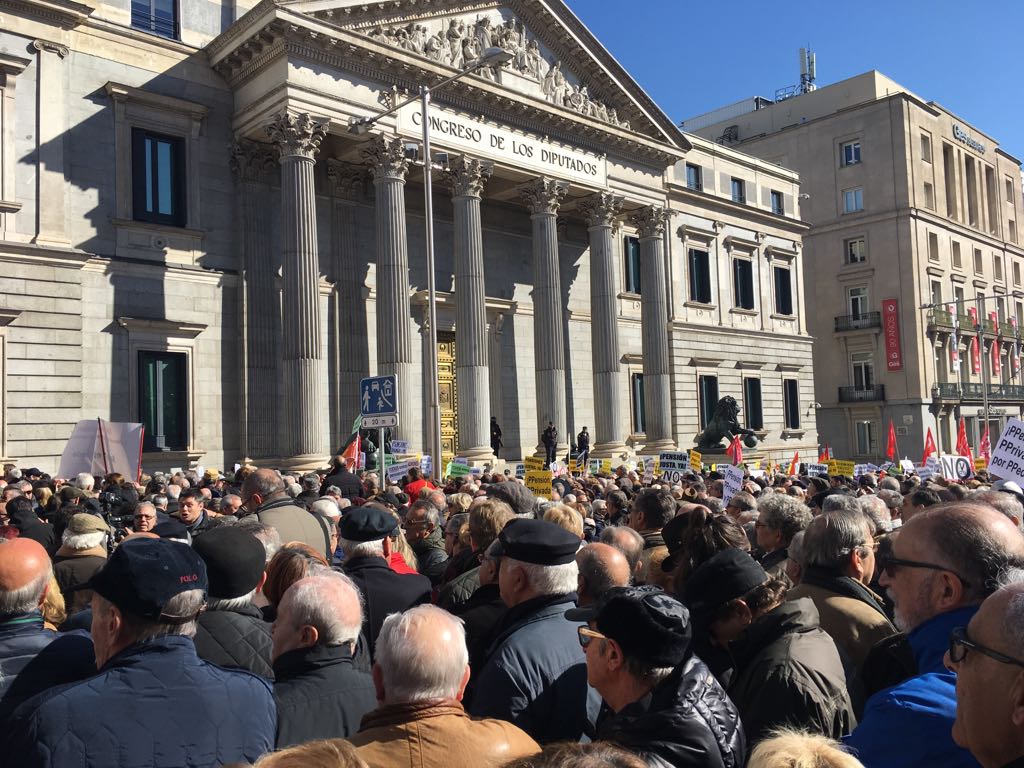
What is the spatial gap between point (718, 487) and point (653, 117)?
21.4 metres

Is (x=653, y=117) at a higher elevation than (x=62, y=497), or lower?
higher

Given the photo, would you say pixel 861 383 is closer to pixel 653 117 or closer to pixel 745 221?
pixel 745 221

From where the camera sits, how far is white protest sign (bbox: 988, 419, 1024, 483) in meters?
10.8

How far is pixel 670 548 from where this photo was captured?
5.81m

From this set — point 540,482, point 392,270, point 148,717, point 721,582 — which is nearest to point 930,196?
point 392,270

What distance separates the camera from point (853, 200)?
52531 millimetres

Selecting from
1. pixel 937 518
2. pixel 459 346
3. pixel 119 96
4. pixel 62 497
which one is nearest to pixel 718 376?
pixel 459 346

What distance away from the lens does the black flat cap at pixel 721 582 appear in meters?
3.97

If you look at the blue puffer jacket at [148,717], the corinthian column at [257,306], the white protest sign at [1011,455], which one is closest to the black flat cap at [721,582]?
the blue puffer jacket at [148,717]

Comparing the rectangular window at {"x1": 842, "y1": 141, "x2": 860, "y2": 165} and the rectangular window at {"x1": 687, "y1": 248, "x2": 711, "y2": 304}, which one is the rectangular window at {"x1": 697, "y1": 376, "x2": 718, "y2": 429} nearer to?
the rectangular window at {"x1": 687, "y1": 248, "x2": 711, "y2": 304}

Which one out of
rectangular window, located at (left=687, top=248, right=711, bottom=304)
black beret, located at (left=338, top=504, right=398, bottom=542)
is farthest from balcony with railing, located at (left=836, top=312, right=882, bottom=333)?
black beret, located at (left=338, top=504, right=398, bottom=542)

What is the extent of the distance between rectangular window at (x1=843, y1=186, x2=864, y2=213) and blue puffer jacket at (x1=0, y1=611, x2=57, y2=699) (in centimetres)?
5422

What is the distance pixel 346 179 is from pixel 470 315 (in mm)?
5665

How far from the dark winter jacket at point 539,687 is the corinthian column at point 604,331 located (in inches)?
1046
